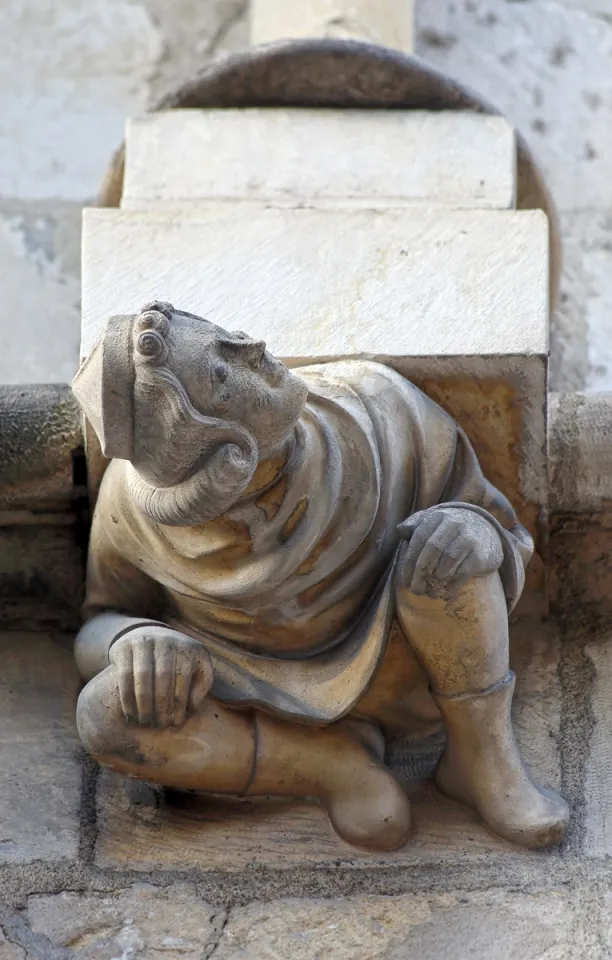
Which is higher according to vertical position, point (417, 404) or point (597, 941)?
point (417, 404)

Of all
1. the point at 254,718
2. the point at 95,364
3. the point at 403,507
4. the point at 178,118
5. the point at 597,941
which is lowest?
the point at 597,941

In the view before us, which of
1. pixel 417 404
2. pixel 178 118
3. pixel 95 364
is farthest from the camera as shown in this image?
pixel 178 118

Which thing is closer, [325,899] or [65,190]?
[325,899]

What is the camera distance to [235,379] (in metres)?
2.43

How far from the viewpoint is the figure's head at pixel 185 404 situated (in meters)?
2.37

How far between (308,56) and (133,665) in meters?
1.50

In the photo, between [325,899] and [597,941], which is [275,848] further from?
[597,941]

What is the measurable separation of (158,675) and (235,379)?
0.43 meters

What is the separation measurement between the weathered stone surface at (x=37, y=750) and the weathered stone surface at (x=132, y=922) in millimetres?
112

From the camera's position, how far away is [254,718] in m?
2.73

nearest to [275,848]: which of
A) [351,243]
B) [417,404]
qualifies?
[417,404]

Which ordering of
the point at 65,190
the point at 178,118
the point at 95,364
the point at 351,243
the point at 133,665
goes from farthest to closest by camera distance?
1. the point at 65,190
2. the point at 178,118
3. the point at 351,243
4. the point at 133,665
5. the point at 95,364

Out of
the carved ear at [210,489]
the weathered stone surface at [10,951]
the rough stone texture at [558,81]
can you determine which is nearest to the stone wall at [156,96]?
the rough stone texture at [558,81]

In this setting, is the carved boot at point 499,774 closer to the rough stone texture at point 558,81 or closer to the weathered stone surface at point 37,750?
the weathered stone surface at point 37,750
